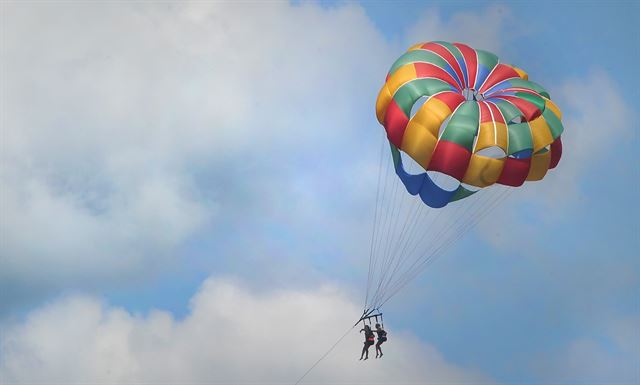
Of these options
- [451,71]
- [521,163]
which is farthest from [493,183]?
[451,71]

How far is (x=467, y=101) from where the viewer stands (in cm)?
5569

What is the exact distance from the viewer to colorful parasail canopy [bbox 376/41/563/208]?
54.6m

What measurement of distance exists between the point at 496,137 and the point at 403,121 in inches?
151

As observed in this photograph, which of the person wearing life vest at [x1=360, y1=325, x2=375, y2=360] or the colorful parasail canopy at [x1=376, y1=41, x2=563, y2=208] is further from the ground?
the colorful parasail canopy at [x1=376, y1=41, x2=563, y2=208]

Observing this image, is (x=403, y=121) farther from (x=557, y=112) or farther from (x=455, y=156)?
(x=557, y=112)

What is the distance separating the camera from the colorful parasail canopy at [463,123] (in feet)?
179

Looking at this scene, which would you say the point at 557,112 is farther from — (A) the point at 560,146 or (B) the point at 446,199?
(B) the point at 446,199

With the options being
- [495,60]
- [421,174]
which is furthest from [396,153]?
[495,60]

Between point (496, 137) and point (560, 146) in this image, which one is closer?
point (496, 137)

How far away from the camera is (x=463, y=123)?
2147 inches

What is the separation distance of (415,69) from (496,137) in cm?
468

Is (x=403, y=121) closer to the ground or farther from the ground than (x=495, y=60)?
closer to the ground

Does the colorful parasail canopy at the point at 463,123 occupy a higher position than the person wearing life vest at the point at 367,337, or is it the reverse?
the colorful parasail canopy at the point at 463,123

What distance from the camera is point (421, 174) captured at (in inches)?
2215
